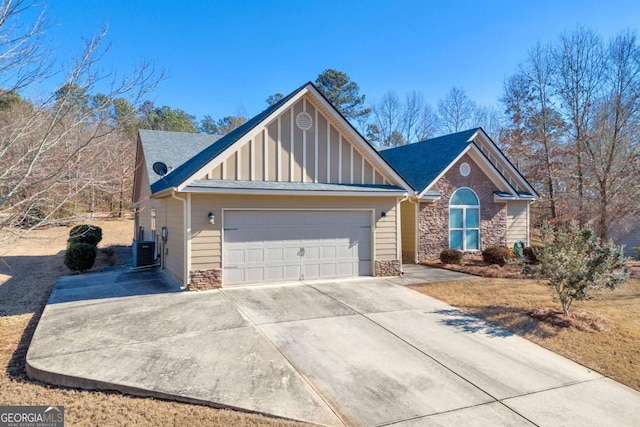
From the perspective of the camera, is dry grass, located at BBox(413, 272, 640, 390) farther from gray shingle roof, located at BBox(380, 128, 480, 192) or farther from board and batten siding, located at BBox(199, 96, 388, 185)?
gray shingle roof, located at BBox(380, 128, 480, 192)

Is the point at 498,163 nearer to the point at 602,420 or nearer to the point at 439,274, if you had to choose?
the point at 439,274

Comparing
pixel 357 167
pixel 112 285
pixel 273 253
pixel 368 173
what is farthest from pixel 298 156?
pixel 112 285

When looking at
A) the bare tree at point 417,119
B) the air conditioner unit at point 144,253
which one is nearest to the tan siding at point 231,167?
the air conditioner unit at point 144,253

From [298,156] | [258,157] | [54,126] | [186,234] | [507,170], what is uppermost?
[507,170]

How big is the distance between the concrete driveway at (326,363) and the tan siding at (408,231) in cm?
707

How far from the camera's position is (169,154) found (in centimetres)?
1499

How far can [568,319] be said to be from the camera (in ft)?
24.7

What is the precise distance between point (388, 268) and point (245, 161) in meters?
5.52

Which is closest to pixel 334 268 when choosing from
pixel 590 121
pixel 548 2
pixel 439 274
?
pixel 439 274

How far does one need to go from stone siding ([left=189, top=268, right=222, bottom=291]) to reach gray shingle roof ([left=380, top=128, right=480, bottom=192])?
9.11 meters

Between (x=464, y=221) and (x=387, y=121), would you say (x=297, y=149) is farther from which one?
(x=387, y=121)

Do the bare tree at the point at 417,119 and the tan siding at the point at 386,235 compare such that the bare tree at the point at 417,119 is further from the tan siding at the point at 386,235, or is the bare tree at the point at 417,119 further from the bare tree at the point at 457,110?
the tan siding at the point at 386,235

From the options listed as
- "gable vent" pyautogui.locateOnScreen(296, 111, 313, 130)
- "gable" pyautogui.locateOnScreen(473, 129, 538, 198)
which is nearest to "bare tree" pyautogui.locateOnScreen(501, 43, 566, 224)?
"gable" pyautogui.locateOnScreen(473, 129, 538, 198)

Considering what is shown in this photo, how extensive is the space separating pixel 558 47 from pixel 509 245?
11526mm
